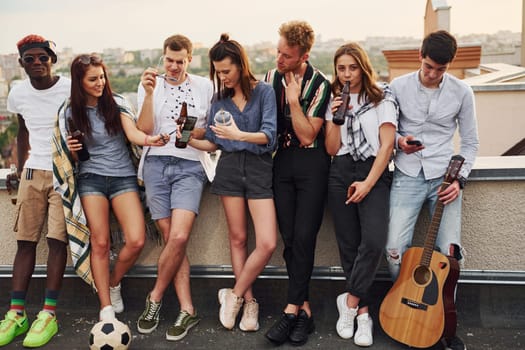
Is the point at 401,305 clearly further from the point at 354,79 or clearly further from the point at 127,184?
the point at 127,184

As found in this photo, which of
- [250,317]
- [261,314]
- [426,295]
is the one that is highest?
[426,295]

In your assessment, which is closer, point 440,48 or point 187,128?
point 440,48

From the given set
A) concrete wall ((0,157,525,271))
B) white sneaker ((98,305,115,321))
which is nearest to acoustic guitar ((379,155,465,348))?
concrete wall ((0,157,525,271))

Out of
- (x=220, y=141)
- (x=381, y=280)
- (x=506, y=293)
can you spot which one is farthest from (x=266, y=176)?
(x=506, y=293)

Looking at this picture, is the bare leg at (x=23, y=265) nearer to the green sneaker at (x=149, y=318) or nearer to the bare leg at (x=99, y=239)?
the bare leg at (x=99, y=239)

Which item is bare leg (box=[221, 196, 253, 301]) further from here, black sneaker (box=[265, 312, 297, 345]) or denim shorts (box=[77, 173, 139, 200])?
denim shorts (box=[77, 173, 139, 200])

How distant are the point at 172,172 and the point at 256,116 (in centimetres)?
65

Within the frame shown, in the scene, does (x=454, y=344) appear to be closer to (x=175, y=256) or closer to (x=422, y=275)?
(x=422, y=275)

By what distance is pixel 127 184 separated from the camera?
3945mm

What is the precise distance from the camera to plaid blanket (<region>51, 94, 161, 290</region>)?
12.4 ft

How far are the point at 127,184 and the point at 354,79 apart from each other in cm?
159

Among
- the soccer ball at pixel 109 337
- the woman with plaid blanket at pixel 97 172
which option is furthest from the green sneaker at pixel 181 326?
the woman with plaid blanket at pixel 97 172

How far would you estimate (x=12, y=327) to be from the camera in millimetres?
3936

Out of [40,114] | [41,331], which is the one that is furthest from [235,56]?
[41,331]
